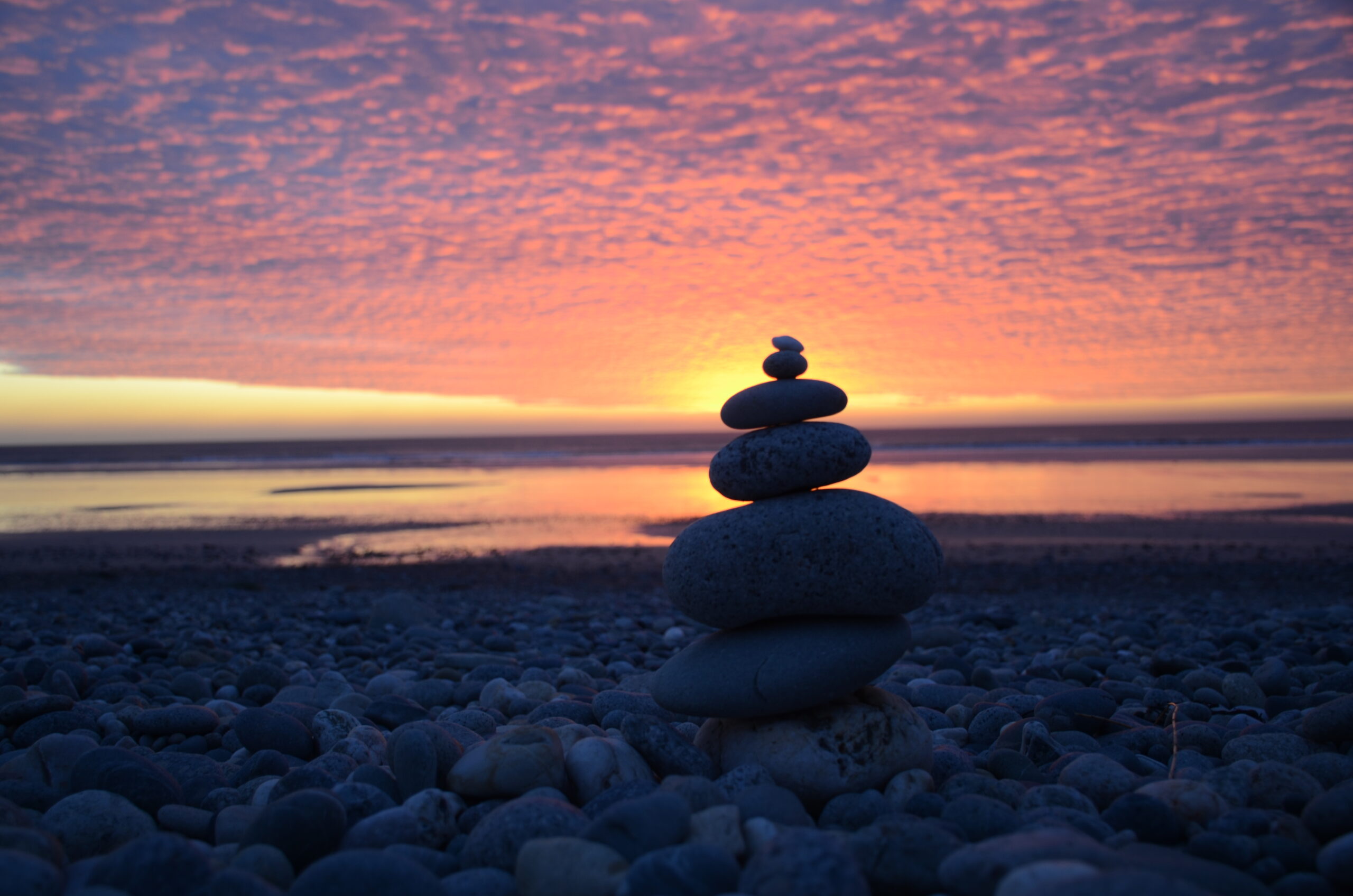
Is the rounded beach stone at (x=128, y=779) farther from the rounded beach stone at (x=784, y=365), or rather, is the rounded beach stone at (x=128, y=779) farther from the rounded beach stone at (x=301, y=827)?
the rounded beach stone at (x=784, y=365)

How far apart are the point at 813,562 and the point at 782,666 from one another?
0.51 meters

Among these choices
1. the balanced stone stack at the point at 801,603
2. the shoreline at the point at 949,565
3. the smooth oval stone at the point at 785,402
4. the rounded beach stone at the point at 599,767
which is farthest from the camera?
the shoreline at the point at 949,565

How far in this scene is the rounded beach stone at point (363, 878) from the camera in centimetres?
260

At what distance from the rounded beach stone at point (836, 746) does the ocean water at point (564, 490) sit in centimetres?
1343

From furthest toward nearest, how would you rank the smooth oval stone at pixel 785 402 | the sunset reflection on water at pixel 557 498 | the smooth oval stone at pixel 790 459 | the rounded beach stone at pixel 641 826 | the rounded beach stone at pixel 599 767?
the sunset reflection on water at pixel 557 498 → the smooth oval stone at pixel 785 402 → the smooth oval stone at pixel 790 459 → the rounded beach stone at pixel 599 767 → the rounded beach stone at pixel 641 826

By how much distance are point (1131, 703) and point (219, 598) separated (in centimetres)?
1160

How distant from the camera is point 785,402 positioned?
4344mm

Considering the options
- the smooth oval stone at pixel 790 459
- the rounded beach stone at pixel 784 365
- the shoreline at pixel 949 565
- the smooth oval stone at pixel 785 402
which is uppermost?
the rounded beach stone at pixel 784 365

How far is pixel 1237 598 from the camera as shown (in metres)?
11.2

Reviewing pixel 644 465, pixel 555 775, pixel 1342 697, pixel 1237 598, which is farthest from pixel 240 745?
pixel 644 465

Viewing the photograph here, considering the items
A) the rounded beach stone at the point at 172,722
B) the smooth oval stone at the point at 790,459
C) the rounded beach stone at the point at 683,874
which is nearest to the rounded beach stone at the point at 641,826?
the rounded beach stone at the point at 683,874

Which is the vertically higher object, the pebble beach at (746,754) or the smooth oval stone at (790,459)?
the smooth oval stone at (790,459)

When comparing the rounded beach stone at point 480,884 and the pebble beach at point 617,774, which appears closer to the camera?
the pebble beach at point 617,774

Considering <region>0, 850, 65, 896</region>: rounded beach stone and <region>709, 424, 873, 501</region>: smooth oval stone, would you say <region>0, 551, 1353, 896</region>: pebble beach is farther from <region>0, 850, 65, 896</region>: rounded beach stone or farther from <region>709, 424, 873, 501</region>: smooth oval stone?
<region>709, 424, 873, 501</region>: smooth oval stone
